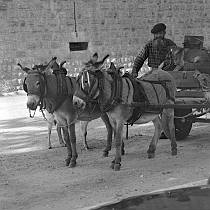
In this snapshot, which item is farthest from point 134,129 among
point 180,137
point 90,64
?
point 90,64

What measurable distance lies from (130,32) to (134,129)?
10.2m

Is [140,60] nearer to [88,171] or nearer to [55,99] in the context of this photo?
[55,99]

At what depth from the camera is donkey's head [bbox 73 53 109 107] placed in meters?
6.30

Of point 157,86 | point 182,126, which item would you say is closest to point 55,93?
point 157,86

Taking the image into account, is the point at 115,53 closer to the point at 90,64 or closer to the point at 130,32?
the point at 130,32

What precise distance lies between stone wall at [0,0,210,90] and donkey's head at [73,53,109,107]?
10.8 m

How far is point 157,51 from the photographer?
820 cm

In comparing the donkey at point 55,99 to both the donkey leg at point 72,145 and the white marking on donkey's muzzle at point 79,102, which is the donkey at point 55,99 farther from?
the white marking on donkey's muzzle at point 79,102

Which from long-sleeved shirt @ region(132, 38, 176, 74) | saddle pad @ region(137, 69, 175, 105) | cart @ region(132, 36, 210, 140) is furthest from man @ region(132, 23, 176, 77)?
saddle pad @ region(137, 69, 175, 105)

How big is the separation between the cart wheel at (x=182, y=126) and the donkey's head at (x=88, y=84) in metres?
2.44

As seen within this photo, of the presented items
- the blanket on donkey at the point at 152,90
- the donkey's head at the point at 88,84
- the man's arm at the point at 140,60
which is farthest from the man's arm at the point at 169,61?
the donkey's head at the point at 88,84

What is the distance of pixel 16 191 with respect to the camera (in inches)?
231

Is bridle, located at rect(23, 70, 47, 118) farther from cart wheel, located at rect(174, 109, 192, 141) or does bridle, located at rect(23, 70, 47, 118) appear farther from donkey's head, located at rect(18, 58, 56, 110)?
cart wheel, located at rect(174, 109, 192, 141)

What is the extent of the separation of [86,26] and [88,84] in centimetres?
1249
